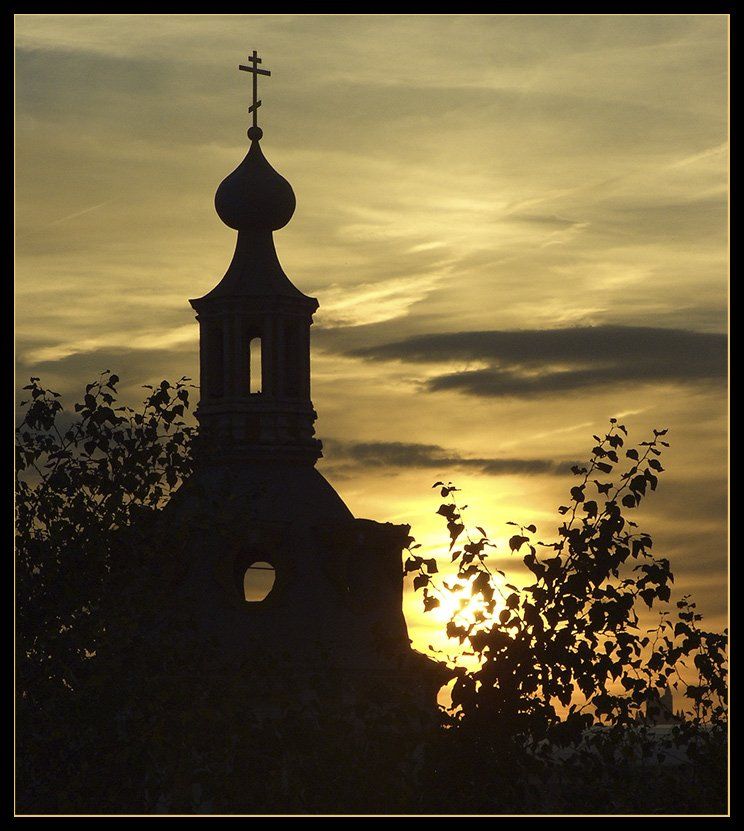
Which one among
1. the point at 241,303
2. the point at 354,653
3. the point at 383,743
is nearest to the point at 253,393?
the point at 241,303

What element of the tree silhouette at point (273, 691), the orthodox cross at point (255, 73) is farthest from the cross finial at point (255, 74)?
the tree silhouette at point (273, 691)

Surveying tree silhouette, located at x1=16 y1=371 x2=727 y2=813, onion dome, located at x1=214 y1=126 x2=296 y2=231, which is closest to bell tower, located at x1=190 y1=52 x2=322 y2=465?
onion dome, located at x1=214 y1=126 x2=296 y2=231

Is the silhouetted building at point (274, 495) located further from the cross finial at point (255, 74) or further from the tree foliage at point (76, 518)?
the tree foliage at point (76, 518)

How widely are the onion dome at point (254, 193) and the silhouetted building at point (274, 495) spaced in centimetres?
3

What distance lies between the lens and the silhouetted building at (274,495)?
4750 centimetres

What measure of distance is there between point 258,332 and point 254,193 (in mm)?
3963

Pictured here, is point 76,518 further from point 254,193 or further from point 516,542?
point 254,193

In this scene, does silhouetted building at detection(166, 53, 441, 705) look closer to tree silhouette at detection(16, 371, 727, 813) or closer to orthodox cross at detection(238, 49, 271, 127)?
orthodox cross at detection(238, 49, 271, 127)

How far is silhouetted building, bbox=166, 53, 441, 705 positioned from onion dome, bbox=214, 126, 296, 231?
0.03 m

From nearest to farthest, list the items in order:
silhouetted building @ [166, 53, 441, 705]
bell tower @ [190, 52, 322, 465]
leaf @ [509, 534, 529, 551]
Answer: leaf @ [509, 534, 529, 551] < silhouetted building @ [166, 53, 441, 705] < bell tower @ [190, 52, 322, 465]

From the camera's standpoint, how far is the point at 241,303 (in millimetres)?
52406

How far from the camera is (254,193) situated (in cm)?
5250

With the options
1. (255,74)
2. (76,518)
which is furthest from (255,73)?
(76,518)

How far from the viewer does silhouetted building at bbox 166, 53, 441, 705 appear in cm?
4750
